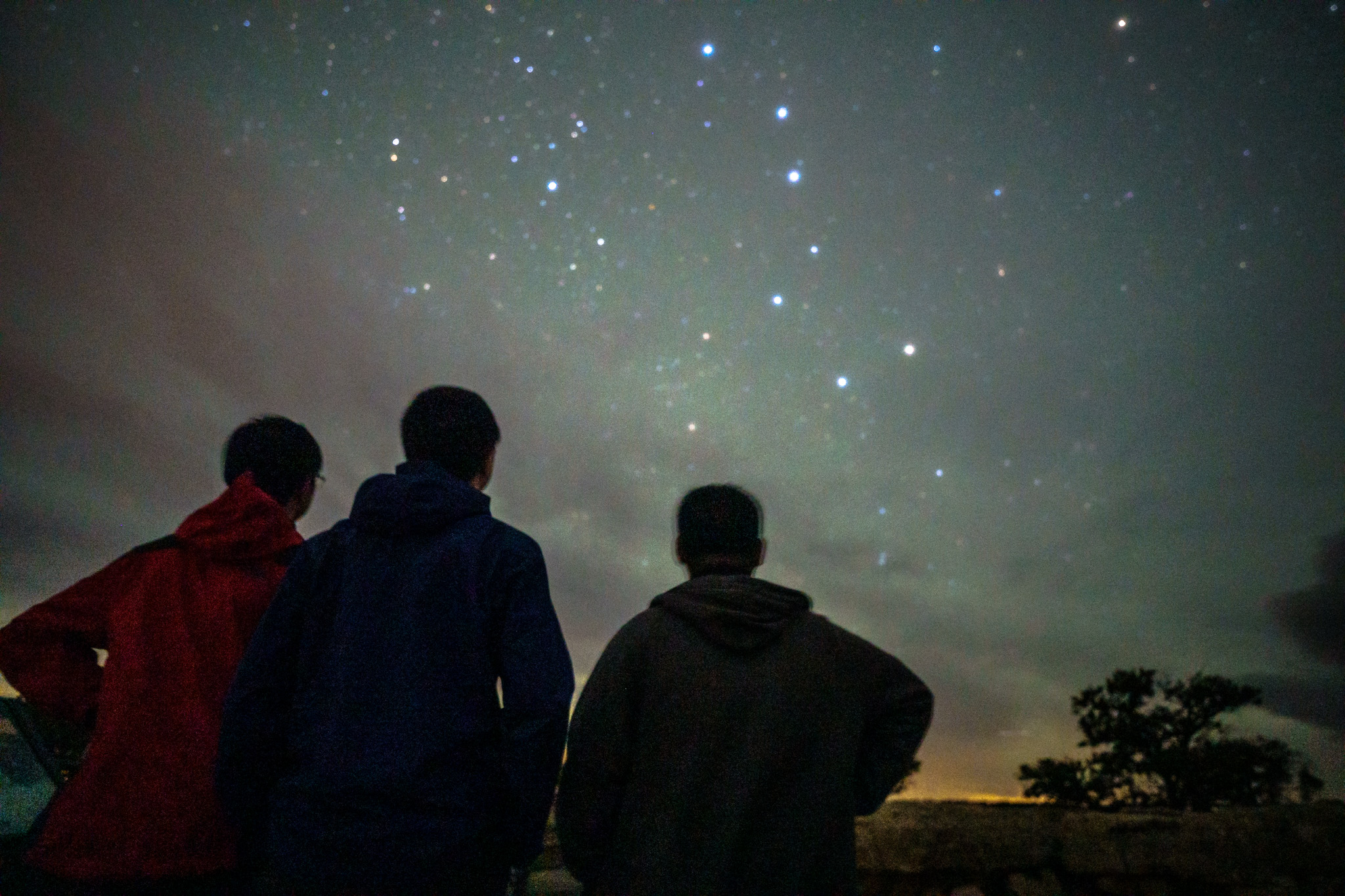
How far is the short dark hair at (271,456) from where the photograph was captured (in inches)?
86.5

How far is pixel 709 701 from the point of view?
76.3 inches

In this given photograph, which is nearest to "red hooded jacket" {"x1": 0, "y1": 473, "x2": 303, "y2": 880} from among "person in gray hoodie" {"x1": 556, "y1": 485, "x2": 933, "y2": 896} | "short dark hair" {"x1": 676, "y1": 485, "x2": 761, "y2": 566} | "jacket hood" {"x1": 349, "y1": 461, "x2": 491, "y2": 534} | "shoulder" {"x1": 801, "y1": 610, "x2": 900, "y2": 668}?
"jacket hood" {"x1": 349, "y1": 461, "x2": 491, "y2": 534}

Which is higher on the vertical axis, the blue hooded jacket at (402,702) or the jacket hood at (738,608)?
the jacket hood at (738,608)

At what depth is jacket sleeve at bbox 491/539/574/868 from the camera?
1.62m

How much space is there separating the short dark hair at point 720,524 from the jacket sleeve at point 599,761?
411 mm

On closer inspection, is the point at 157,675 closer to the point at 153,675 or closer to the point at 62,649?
the point at 153,675

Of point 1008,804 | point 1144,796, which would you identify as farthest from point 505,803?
point 1144,796

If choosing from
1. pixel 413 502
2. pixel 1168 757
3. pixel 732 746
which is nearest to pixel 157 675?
pixel 413 502

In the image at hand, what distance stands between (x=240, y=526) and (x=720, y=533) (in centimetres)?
156

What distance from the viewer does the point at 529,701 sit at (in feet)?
5.45

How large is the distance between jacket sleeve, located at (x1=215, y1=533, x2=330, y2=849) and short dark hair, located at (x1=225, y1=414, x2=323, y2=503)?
475 mm

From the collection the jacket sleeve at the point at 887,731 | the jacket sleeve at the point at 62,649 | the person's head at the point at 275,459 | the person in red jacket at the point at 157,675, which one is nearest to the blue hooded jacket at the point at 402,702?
the person in red jacket at the point at 157,675

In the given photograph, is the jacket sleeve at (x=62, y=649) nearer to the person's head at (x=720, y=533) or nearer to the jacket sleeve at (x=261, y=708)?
the jacket sleeve at (x=261, y=708)

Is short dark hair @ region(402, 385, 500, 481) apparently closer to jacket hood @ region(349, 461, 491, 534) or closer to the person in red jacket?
jacket hood @ region(349, 461, 491, 534)
